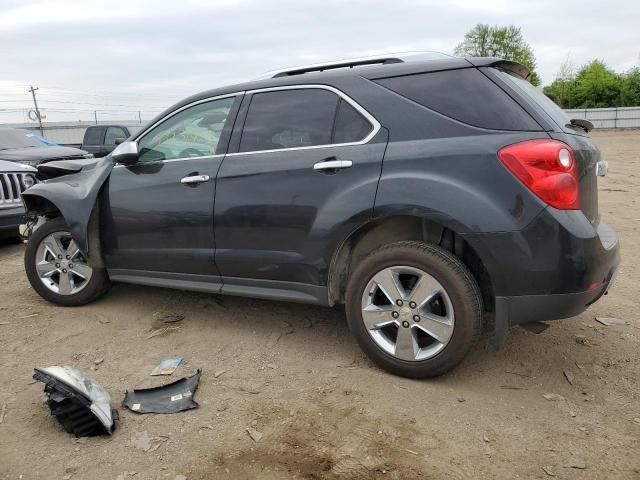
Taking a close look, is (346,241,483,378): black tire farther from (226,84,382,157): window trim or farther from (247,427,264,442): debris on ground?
(247,427,264,442): debris on ground

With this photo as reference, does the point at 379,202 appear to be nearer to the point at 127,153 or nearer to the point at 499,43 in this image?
the point at 127,153

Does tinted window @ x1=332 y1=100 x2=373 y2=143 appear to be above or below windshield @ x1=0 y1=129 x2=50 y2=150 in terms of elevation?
below

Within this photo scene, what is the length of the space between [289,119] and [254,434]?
1987 millimetres

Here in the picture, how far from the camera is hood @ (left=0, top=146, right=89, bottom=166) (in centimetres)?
826

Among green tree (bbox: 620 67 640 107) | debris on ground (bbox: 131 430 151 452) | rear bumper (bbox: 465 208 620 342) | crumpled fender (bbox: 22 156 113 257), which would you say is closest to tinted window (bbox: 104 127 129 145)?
crumpled fender (bbox: 22 156 113 257)

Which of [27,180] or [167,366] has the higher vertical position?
[27,180]

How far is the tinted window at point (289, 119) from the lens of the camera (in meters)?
3.39

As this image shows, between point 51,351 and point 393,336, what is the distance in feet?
7.92

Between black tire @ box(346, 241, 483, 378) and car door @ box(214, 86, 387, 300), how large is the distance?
259mm

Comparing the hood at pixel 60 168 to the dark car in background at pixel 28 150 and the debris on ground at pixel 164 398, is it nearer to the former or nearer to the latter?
the debris on ground at pixel 164 398

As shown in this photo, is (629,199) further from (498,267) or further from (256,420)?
(256,420)

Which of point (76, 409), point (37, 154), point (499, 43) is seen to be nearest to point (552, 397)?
point (76, 409)

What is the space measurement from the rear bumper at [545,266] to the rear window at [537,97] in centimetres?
64

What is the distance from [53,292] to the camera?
453cm
